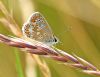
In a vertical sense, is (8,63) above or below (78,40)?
below

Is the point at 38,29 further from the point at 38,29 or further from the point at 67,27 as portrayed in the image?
the point at 67,27

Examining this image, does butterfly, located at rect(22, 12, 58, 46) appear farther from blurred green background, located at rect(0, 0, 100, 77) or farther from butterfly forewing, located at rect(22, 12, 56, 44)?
blurred green background, located at rect(0, 0, 100, 77)

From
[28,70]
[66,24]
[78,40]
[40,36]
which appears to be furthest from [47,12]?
[40,36]

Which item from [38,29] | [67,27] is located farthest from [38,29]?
[67,27]

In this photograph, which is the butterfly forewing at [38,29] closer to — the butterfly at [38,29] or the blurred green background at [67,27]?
the butterfly at [38,29]

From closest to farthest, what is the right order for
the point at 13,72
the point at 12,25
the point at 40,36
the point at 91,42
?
the point at 12,25, the point at 40,36, the point at 13,72, the point at 91,42

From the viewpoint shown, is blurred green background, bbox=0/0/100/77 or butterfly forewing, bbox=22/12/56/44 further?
blurred green background, bbox=0/0/100/77

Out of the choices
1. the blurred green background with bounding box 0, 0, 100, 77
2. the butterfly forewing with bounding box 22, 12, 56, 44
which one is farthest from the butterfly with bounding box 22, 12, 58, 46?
the blurred green background with bounding box 0, 0, 100, 77

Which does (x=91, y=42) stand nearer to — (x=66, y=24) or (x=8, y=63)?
(x=66, y=24)
